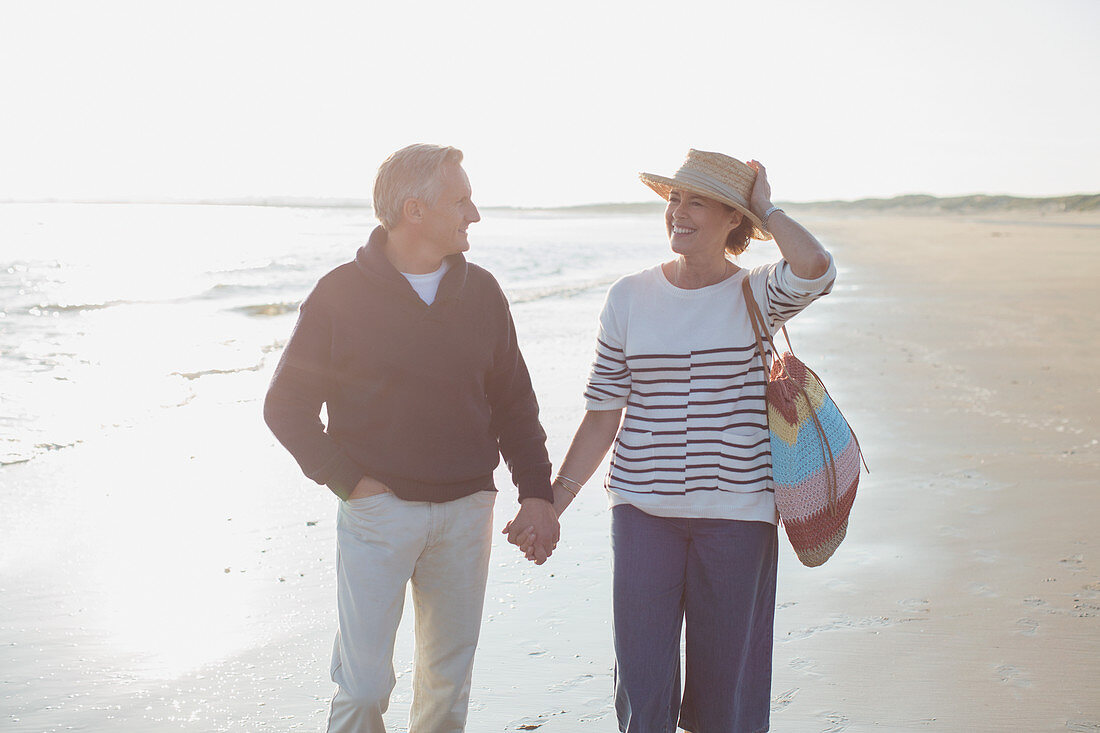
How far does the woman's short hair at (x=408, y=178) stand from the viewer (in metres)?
2.74

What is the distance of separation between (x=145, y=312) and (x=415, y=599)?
18.3 meters

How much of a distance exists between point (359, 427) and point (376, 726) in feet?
2.69

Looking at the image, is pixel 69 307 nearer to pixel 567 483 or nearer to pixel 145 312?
pixel 145 312

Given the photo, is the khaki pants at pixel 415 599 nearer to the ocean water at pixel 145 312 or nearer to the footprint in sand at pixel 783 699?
Result: the footprint in sand at pixel 783 699

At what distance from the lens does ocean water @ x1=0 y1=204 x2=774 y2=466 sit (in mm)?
9586

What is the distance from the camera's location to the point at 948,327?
44.9 feet

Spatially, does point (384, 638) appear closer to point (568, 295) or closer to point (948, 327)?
point (948, 327)

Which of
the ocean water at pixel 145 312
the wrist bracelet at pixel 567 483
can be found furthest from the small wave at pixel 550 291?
the wrist bracelet at pixel 567 483

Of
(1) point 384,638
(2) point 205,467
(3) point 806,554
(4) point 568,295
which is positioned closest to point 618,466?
(3) point 806,554

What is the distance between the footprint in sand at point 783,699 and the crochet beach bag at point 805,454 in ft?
3.47

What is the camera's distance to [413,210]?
276 cm

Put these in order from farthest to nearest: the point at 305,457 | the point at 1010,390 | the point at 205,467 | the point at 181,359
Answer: the point at 181,359
the point at 1010,390
the point at 205,467
the point at 305,457

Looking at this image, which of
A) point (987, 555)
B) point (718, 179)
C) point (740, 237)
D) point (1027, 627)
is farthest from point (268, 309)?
point (718, 179)

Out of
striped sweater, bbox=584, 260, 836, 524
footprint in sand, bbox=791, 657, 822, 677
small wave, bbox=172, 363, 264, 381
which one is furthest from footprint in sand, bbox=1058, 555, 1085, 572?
small wave, bbox=172, 363, 264, 381
